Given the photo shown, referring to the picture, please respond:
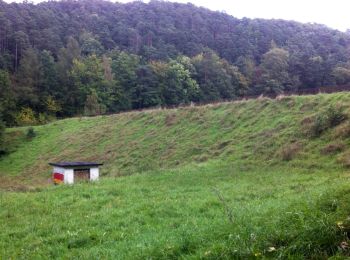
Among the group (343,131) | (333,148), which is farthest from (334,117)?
(333,148)

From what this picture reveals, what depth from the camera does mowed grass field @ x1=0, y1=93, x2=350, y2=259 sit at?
23.6ft

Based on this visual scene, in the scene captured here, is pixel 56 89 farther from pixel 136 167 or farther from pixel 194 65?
pixel 136 167

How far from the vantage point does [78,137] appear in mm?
46781

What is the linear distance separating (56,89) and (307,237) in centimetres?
7745

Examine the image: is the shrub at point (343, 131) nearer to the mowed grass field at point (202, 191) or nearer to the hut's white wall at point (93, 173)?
the mowed grass field at point (202, 191)

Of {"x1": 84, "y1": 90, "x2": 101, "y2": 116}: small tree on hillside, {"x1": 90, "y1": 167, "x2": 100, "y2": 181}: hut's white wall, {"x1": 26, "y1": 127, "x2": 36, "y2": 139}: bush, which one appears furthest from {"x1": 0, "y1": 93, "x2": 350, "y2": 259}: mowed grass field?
{"x1": 84, "y1": 90, "x2": 101, "y2": 116}: small tree on hillside

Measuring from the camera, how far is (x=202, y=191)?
1656cm

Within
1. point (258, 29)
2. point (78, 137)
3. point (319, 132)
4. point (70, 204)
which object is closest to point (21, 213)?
point (70, 204)

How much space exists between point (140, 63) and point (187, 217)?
269 ft

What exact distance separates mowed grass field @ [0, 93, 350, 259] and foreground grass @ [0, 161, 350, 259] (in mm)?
34

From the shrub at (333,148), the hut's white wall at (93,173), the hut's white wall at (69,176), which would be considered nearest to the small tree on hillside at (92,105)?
the hut's white wall at (93,173)

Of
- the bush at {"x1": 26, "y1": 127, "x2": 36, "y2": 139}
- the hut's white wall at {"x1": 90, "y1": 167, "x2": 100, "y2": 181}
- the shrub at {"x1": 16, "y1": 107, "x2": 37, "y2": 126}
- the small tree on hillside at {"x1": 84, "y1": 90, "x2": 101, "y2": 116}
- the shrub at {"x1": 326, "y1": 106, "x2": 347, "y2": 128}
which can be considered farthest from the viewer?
the small tree on hillside at {"x1": 84, "y1": 90, "x2": 101, "y2": 116}

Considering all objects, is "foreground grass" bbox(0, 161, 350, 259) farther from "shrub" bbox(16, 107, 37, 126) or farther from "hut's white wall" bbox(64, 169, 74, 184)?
"shrub" bbox(16, 107, 37, 126)

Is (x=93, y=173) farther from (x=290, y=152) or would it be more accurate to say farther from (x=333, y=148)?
(x=333, y=148)
